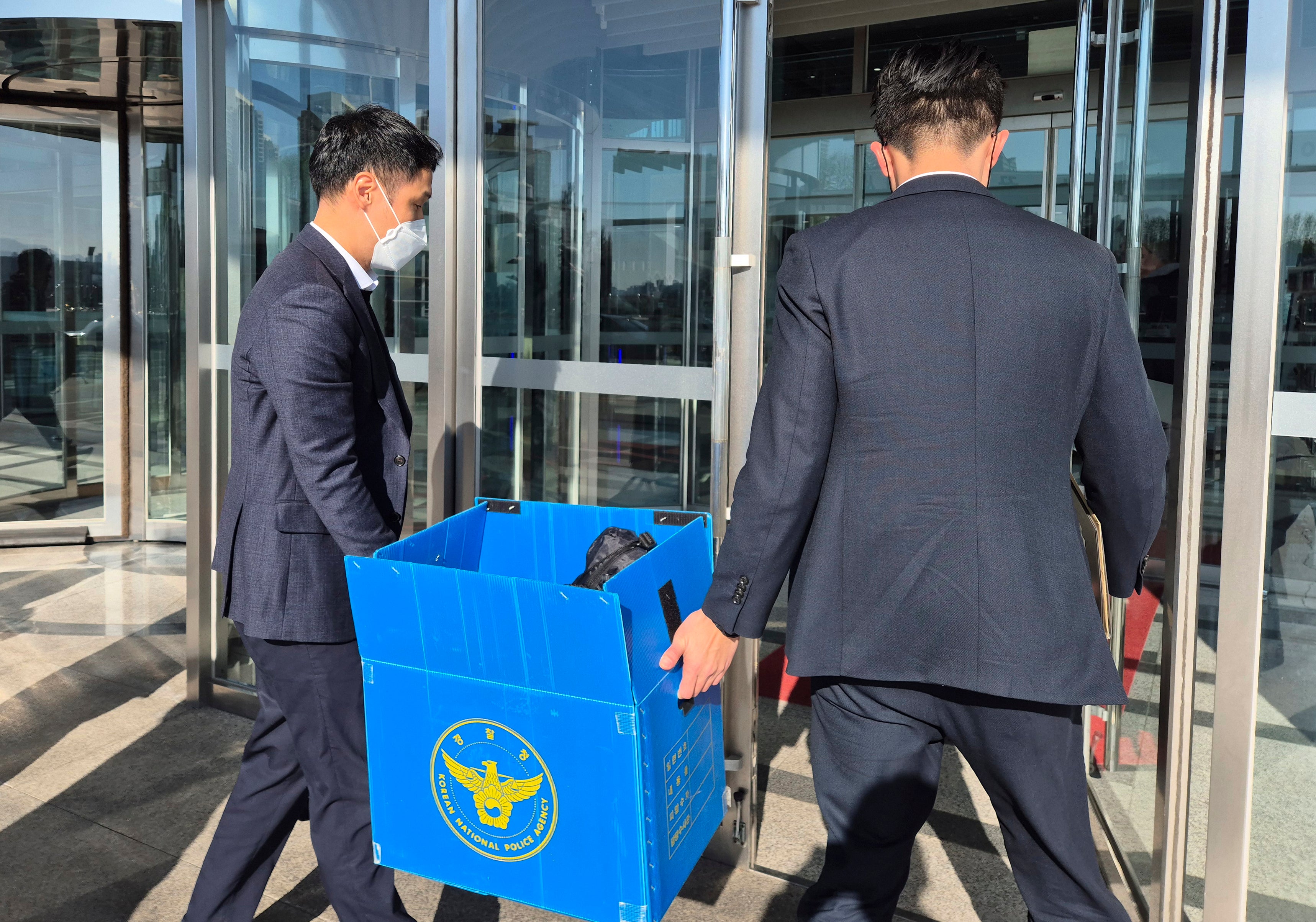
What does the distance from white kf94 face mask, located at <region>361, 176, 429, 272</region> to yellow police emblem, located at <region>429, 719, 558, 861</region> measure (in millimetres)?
1025

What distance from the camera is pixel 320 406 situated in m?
1.98

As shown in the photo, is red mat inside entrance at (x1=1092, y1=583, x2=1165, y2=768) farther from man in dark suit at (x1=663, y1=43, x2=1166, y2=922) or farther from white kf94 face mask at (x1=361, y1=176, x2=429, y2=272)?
white kf94 face mask at (x1=361, y1=176, x2=429, y2=272)

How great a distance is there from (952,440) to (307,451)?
1.17m

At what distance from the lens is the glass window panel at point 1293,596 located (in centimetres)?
200

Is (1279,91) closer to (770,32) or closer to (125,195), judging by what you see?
(770,32)

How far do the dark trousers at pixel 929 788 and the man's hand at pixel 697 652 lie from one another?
0.17m

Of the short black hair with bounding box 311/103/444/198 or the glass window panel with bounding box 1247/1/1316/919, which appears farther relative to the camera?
the short black hair with bounding box 311/103/444/198

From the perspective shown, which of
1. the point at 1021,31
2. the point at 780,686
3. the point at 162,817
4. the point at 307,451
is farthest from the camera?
the point at 1021,31

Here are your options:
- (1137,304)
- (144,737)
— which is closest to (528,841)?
(1137,304)

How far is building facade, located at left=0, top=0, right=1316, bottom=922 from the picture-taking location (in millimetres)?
2070

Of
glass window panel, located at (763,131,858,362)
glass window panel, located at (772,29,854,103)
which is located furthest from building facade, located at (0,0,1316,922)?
glass window panel, located at (763,131,858,362)

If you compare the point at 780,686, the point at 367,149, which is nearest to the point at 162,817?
the point at 367,149

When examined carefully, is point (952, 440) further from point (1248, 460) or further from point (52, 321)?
point (52, 321)

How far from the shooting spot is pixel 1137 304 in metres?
2.62
